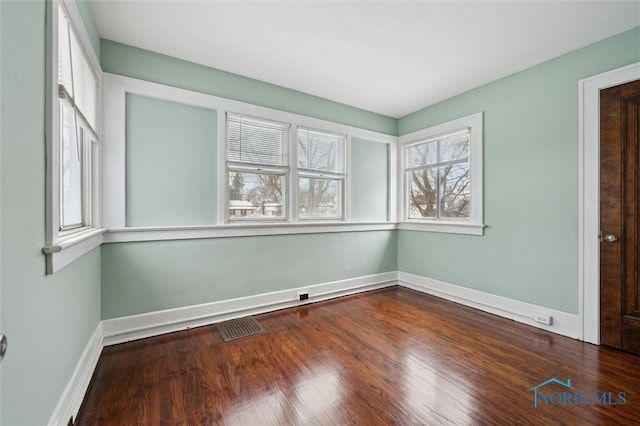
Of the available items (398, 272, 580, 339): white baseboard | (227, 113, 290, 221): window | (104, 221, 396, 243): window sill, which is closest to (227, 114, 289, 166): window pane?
(227, 113, 290, 221): window

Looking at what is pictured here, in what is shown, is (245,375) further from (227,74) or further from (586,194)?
(586,194)

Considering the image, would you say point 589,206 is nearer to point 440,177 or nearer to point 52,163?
point 440,177

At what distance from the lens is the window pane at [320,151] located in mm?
3506

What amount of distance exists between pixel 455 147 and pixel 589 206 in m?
1.55

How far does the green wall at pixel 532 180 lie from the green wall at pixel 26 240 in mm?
3735

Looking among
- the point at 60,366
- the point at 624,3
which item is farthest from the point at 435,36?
the point at 60,366

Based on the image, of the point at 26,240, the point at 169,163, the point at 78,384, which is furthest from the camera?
the point at 169,163

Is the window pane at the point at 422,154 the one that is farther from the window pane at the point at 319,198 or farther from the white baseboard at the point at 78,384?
the white baseboard at the point at 78,384

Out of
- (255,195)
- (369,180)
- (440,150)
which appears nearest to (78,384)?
(255,195)

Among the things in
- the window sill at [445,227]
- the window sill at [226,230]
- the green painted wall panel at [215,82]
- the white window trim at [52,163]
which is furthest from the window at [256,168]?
the window sill at [445,227]

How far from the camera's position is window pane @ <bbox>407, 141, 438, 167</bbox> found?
12.7ft

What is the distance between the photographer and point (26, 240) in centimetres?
106

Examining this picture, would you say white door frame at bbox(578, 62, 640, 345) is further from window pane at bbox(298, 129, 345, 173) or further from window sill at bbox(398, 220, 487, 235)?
window pane at bbox(298, 129, 345, 173)

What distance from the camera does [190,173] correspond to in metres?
2.71
